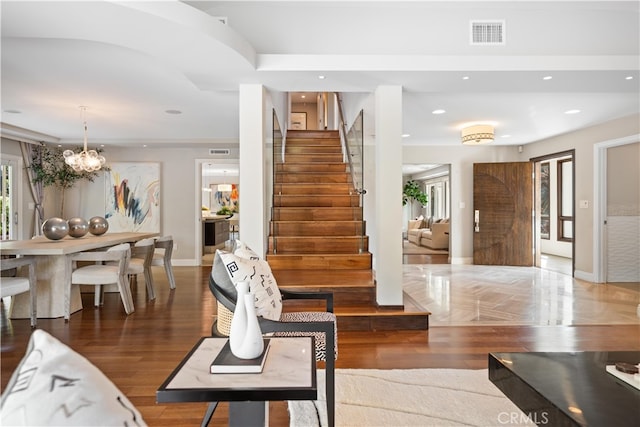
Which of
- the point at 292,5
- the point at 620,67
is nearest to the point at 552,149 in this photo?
the point at 620,67

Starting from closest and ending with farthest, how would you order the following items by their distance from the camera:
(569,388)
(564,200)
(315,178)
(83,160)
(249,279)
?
(569,388), (249,279), (83,160), (315,178), (564,200)

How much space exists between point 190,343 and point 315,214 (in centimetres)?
268

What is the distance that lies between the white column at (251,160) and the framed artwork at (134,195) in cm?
498

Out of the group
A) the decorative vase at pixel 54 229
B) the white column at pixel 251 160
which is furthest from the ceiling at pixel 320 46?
the decorative vase at pixel 54 229

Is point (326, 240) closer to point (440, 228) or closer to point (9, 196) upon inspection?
point (9, 196)

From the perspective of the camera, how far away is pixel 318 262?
15.6 feet

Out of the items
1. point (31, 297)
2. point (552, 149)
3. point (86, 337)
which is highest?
point (552, 149)

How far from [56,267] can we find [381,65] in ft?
13.6

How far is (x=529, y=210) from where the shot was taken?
7.79 m

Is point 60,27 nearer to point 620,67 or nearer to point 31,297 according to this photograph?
point 31,297

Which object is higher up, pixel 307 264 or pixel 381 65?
pixel 381 65

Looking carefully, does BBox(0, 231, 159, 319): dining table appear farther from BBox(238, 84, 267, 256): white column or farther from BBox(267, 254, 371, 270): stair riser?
BBox(267, 254, 371, 270): stair riser

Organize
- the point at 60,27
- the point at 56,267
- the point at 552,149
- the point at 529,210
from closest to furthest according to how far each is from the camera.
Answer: the point at 60,27, the point at 56,267, the point at 552,149, the point at 529,210

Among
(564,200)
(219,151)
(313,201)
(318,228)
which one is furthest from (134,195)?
(564,200)
